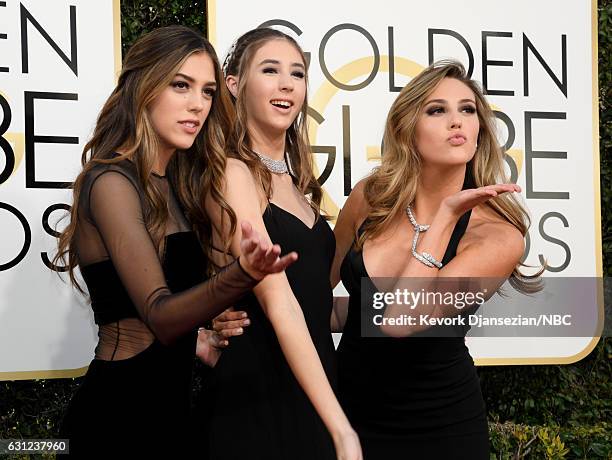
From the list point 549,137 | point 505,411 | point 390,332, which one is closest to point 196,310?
point 390,332

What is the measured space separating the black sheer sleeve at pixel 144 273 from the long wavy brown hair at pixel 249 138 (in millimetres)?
580

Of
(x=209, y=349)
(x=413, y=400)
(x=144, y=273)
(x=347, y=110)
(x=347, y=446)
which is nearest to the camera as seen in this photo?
(x=144, y=273)

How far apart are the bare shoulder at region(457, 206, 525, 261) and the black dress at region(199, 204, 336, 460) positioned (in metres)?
0.69

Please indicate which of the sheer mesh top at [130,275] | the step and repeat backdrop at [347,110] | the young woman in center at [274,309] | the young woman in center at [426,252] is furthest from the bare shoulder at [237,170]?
the step and repeat backdrop at [347,110]

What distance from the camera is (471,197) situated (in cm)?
275

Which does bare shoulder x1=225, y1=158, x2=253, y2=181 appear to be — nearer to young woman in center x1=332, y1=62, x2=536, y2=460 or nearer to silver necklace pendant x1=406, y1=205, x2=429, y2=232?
young woman in center x1=332, y1=62, x2=536, y2=460

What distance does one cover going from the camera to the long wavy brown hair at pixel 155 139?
7.56 feet

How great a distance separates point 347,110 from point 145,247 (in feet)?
8.03

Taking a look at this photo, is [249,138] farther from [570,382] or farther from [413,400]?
[570,382]

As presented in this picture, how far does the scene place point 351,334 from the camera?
3.06m

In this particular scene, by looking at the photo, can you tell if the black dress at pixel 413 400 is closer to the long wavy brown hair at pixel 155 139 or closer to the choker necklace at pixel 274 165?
the choker necklace at pixel 274 165

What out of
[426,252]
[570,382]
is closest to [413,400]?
[426,252]

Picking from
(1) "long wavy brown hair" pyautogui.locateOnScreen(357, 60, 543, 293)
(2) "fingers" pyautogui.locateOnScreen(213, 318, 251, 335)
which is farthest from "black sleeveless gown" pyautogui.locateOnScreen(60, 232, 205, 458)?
(1) "long wavy brown hair" pyautogui.locateOnScreen(357, 60, 543, 293)

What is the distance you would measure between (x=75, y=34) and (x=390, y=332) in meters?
2.22
